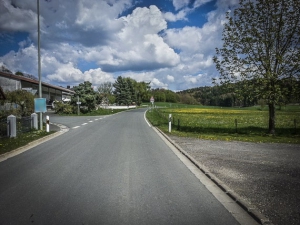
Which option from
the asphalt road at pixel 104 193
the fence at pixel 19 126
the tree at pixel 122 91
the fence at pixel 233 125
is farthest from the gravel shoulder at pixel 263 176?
the tree at pixel 122 91

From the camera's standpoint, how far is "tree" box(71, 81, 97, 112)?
43019 mm

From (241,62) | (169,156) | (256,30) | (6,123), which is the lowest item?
(169,156)

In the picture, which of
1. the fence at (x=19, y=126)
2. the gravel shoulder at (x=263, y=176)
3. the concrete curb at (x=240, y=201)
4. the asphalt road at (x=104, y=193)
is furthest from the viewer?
the fence at (x=19, y=126)

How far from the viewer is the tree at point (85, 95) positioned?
4302cm

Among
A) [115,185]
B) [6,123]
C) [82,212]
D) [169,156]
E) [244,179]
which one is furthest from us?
[6,123]

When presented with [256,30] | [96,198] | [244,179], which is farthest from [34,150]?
[256,30]

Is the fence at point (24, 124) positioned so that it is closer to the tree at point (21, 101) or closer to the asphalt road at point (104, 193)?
the tree at point (21, 101)

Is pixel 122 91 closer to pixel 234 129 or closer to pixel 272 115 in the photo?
pixel 234 129

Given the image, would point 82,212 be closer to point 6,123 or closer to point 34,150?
point 34,150

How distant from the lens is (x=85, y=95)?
4334 centimetres

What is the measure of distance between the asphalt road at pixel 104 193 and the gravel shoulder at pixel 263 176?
710mm

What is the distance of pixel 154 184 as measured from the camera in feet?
17.1

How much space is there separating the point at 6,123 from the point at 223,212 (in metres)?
12.9

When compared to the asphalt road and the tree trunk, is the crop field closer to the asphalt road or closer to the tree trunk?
the tree trunk
